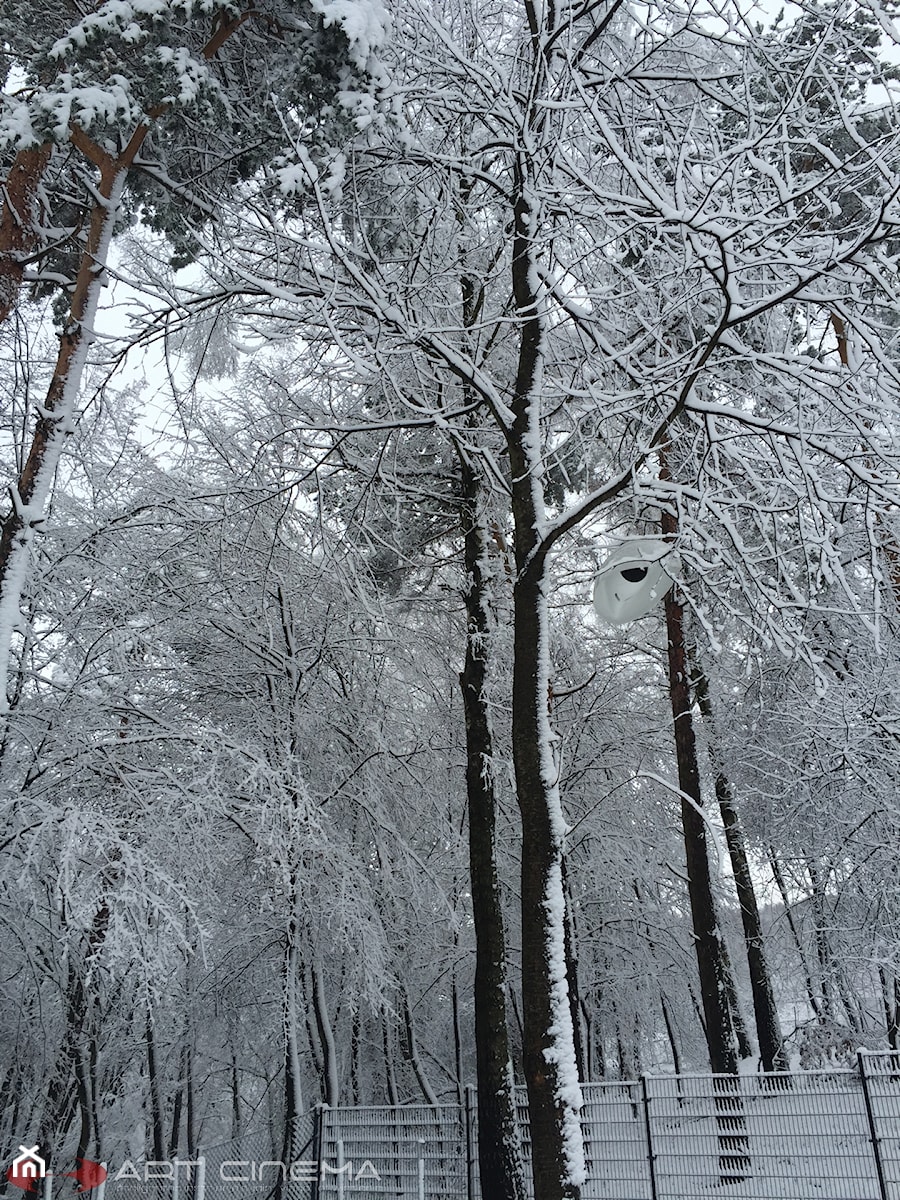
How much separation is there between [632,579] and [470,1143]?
6.90m

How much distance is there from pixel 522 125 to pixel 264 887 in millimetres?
9012

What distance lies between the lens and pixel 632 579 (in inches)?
209

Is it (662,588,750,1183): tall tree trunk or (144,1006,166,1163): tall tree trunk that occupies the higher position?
(662,588,750,1183): tall tree trunk

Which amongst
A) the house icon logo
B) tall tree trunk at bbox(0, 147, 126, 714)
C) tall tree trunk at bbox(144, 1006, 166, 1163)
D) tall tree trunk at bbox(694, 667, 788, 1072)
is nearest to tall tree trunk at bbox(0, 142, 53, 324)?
tall tree trunk at bbox(0, 147, 126, 714)

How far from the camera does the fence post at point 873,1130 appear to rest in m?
6.83

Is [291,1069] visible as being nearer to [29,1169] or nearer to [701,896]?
[29,1169]

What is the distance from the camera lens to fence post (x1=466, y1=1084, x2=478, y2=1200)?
9273 millimetres

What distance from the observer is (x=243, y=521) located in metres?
11.0

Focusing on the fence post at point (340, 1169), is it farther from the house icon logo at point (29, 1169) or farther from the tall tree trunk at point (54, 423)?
the tall tree trunk at point (54, 423)

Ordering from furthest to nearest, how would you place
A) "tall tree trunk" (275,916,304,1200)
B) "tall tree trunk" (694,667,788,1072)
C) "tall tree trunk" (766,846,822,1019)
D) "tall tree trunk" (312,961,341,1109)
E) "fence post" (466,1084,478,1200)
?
A: "tall tree trunk" (766,846,822,1019) → "tall tree trunk" (694,667,788,1072) → "tall tree trunk" (312,961,341,1109) → "tall tree trunk" (275,916,304,1200) → "fence post" (466,1084,478,1200)

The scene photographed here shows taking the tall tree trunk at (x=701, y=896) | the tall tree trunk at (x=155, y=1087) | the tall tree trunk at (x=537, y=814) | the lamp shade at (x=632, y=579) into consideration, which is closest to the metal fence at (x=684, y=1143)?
the tall tree trunk at (x=701, y=896)

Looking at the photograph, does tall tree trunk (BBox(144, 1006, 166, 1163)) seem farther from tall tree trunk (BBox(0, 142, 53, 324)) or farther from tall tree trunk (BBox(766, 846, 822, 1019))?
tall tree trunk (BBox(0, 142, 53, 324))

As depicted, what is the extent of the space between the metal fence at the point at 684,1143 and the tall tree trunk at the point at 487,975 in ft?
3.21

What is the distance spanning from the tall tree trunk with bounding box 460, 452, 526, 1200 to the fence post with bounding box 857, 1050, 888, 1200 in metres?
2.67
